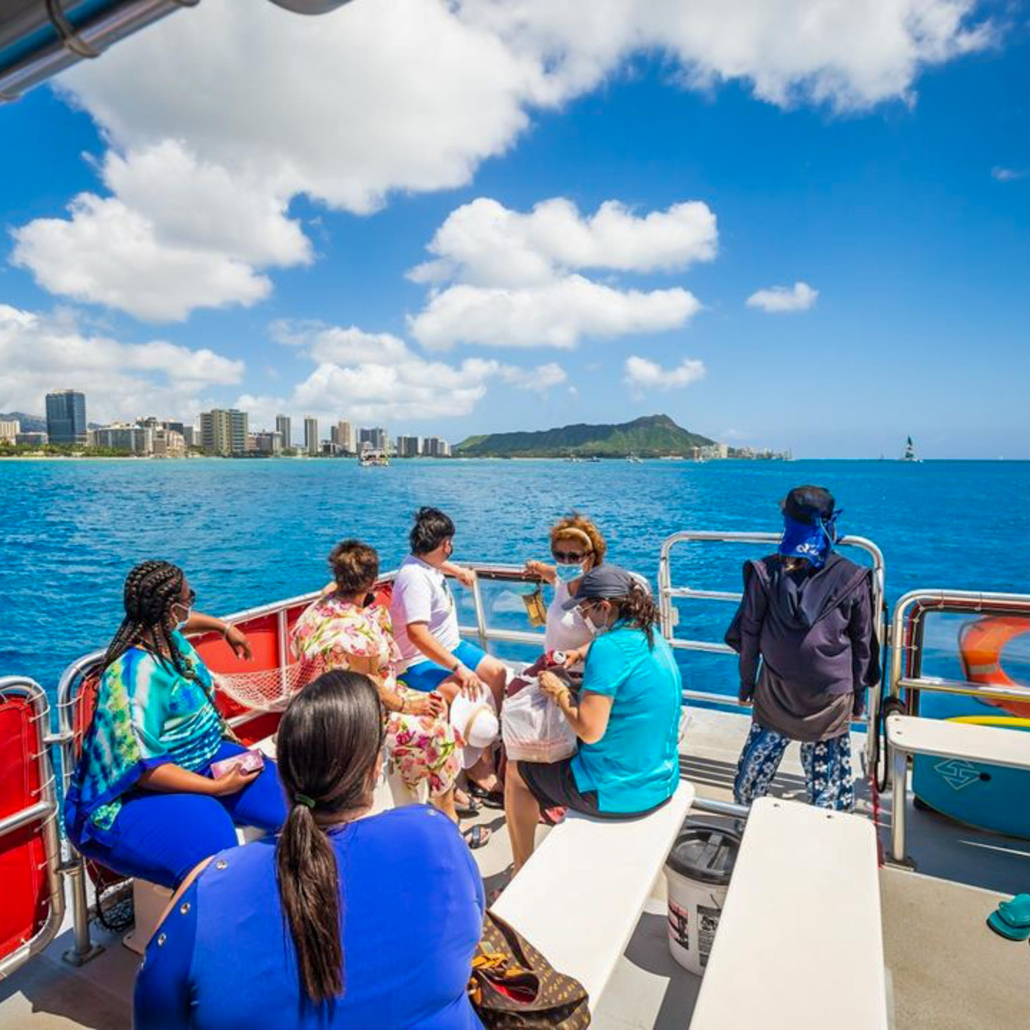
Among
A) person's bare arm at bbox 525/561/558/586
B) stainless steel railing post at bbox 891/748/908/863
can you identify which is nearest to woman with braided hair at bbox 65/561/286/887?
person's bare arm at bbox 525/561/558/586

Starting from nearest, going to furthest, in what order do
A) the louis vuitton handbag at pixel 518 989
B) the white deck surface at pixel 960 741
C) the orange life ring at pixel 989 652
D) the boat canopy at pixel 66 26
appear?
the boat canopy at pixel 66 26
the louis vuitton handbag at pixel 518 989
the white deck surface at pixel 960 741
the orange life ring at pixel 989 652

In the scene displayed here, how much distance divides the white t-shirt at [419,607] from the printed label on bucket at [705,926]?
200 cm

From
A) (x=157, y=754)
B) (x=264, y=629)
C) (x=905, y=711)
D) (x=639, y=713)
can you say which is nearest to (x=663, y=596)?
(x=905, y=711)

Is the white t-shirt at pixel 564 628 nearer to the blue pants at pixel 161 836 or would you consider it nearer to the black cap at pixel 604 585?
the black cap at pixel 604 585

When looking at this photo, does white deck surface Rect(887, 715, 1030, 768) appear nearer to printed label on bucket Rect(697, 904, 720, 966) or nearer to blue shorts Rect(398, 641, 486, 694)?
printed label on bucket Rect(697, 904, 720, 966)

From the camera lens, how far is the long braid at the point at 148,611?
2.65 metres

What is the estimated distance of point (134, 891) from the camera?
111 inches

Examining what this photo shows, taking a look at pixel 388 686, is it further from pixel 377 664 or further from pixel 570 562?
pixel 570 562

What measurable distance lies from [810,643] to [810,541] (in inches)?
19.2

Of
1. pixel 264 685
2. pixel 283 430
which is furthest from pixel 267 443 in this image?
pixel 264 685

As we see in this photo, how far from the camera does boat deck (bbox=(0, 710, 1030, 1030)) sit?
2480 millimetres

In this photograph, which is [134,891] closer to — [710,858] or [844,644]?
[710,858]

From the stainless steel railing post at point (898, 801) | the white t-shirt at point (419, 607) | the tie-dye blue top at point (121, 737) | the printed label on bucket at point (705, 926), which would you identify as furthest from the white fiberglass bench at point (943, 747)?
the tie-dye blue top at point (121, 737)

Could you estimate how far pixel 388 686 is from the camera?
343 centimetres
